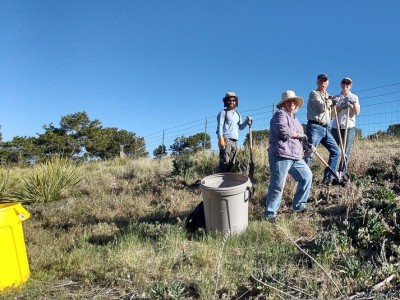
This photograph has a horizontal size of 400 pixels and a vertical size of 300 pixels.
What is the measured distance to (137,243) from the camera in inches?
171

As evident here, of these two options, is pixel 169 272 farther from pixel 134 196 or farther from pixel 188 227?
pixel 134 196

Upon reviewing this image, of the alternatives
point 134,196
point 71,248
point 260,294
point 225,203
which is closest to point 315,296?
point 260,294

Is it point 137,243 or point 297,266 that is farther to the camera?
point 137,243

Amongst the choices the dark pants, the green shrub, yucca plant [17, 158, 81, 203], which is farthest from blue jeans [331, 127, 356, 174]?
yucca plant [17, 158, 81, 203]

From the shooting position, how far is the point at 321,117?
574 cm

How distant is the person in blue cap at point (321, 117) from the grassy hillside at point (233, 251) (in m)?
0.62

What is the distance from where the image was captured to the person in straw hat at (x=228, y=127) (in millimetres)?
6000

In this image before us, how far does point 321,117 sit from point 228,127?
150 centimetres

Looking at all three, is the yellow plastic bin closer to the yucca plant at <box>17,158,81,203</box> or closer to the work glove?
the yucca plant at <box>17,158,81,203</box>

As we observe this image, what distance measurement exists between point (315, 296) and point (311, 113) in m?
3.53

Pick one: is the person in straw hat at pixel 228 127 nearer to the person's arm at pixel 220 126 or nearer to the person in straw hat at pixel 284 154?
the person's arm at pixel 220 126

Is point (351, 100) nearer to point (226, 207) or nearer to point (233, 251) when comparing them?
point (226, 207)

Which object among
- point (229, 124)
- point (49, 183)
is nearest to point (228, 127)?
point (229, 124)

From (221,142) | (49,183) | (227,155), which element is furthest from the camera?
(49,183)
